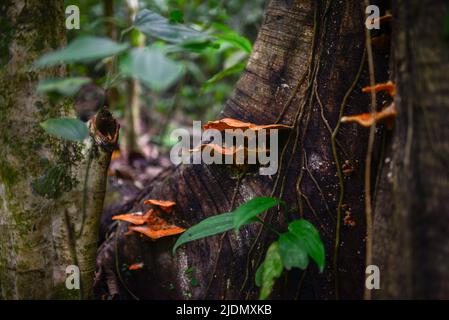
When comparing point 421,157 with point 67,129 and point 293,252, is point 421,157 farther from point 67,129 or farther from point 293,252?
point 67,129

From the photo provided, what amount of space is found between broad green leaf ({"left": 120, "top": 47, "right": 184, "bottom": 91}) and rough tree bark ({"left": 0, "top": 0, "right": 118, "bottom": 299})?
0.70m

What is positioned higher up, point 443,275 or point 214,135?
point 214,135

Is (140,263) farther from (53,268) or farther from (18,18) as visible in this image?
(18,18)

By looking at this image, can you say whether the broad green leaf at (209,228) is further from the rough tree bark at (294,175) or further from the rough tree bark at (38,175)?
the rough tree bark at (38,175)

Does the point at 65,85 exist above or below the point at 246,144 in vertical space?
above

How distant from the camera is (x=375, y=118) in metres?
1.21

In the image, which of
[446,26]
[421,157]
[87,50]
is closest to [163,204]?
[87,50]

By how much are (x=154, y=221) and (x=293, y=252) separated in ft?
3.07

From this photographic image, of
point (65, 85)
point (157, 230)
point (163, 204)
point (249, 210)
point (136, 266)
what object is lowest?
point (136, 266)

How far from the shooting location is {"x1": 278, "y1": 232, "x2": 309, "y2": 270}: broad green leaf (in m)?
1.27
